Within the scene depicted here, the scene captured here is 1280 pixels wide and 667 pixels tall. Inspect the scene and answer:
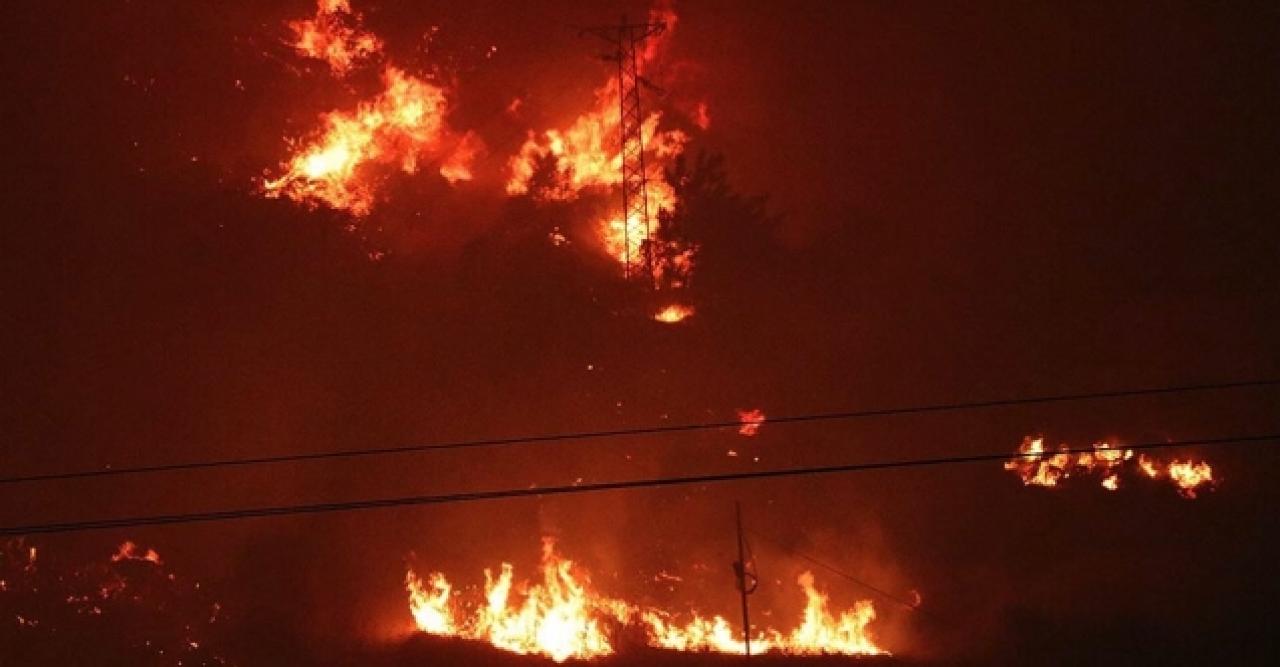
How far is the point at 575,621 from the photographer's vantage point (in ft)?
83.0

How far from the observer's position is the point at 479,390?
27.0m

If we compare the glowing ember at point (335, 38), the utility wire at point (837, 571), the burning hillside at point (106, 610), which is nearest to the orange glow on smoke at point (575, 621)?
the utility wire at point (837, 571)

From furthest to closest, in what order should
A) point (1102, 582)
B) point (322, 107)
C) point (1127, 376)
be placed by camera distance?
1. point (1127, 376)
2. point (1102, 582)
3. point (322, 107)

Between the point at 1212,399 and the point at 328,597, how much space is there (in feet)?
95.8

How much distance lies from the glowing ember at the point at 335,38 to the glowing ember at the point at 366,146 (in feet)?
3.00

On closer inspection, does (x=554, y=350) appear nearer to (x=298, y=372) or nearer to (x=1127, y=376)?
(x=298, y=372)

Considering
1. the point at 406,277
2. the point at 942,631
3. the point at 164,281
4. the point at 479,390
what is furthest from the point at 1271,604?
the point at 164,281

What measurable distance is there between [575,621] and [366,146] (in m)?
14.7

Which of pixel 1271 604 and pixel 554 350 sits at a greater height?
pixel 554 350

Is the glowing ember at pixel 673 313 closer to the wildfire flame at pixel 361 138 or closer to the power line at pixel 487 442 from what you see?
the power line at pixel 487 442

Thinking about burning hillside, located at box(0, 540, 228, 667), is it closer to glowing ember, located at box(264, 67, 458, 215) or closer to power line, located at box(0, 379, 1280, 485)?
power line, located at box(0, 379, 1280, 485)

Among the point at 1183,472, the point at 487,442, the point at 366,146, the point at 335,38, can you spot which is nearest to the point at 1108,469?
the point at 1183,472

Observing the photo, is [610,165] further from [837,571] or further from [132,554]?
[132,554]

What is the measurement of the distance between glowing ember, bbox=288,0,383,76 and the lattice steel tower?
6.35 m
